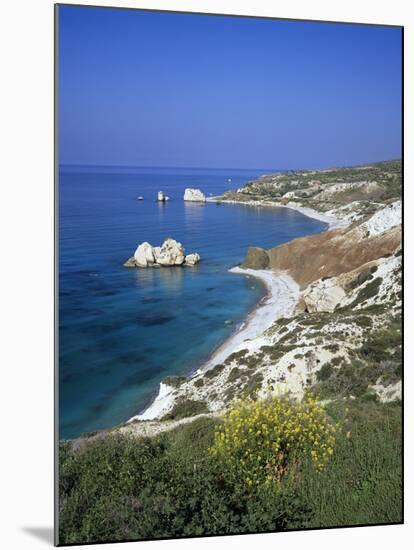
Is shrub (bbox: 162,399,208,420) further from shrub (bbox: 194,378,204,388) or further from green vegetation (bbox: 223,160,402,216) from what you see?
green vegetation (bbox: 223,160,402,216)

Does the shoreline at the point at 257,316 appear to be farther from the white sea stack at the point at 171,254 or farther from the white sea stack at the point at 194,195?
the white sea stack at the point at 194,195

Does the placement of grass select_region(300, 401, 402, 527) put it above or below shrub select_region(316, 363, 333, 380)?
below

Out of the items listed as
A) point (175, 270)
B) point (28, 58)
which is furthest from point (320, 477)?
point (28, 58)

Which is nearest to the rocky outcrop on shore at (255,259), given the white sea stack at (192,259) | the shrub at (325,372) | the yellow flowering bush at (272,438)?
the white sea stack at (192,259)

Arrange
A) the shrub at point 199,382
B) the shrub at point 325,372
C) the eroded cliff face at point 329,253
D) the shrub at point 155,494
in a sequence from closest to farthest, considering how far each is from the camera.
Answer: the shrub at point 155,494
the shrub at point 199,382
the shrub at point 325,372
the eroded cliff face at point 329,253

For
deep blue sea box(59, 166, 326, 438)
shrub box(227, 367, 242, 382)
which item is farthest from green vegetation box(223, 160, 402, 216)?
shrub box(227, 367, 242, 382)

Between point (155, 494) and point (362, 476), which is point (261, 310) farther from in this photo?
point (155, 494)

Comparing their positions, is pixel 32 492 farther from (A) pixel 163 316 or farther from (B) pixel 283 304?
(B) pixel 283 304
